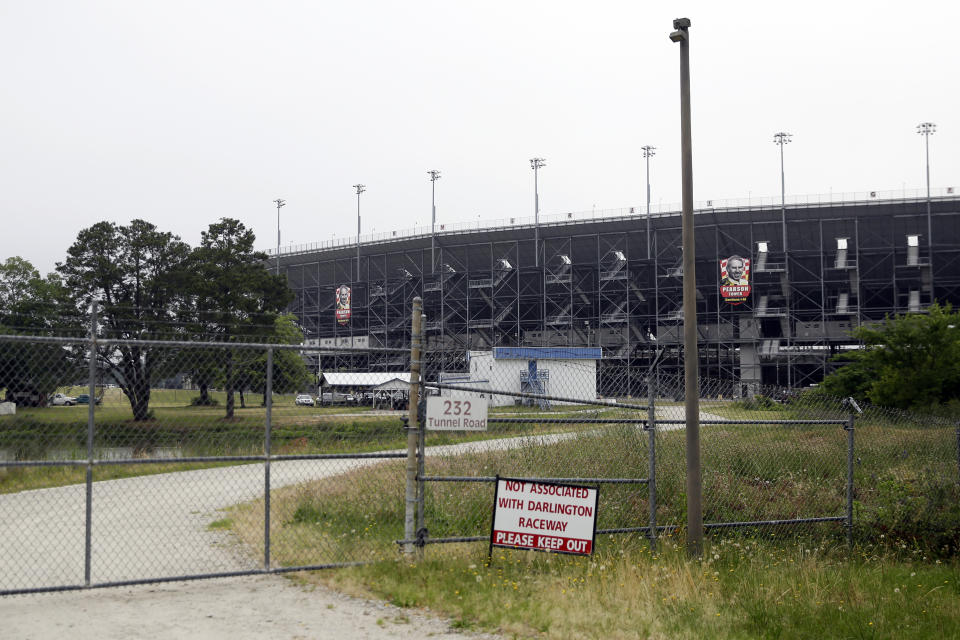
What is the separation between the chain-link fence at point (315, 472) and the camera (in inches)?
346

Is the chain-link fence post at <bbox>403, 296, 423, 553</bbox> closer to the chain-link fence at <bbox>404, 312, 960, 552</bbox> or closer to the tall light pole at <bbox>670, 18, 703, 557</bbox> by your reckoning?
the chain-link fence at <bbox>404, 312, 960, 552</bbox>

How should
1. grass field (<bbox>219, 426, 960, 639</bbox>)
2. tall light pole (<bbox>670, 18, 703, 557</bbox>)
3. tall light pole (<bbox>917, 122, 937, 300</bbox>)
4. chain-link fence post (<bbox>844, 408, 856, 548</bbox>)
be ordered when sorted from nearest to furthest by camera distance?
grass field (<bbox>219, 426, 960, 639</bbox>), tall light pole (<bbox>670, 18, 703, 557</bbox>), chain-link fence post (<bbox>844, 408, 856, 548</bbox>), tall light pole (<bbox>917, 122, 937, 300</bbox>)

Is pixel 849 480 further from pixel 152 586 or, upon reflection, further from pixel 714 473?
pixel 152 586

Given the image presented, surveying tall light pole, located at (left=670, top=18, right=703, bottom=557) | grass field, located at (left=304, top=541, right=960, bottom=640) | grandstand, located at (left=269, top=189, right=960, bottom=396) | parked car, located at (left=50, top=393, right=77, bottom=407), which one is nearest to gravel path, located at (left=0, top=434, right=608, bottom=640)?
grass field, located at (left=304, top=541, right=960, bottom=640)

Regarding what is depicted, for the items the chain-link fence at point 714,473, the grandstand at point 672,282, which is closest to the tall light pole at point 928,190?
the grandstand at point 672,282

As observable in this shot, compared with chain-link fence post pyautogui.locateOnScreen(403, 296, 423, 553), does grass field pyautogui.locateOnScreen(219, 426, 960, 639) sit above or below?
below

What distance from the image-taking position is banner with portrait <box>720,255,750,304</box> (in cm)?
5684

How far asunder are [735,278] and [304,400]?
51.1m

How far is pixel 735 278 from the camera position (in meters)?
57.2

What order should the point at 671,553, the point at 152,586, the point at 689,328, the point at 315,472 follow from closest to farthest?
the point at 152,586 → the point at 671,553 → the point at 689,328 → the point at 315,472

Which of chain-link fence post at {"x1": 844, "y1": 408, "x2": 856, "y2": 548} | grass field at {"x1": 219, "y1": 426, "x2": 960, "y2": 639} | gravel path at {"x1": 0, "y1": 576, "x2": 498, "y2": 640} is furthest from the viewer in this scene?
chain-link fence post at {"x1": 844, "y1": 408, "x2": 856, "y2": 548}

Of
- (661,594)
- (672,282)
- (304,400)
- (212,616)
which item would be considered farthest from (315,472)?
(672,282)

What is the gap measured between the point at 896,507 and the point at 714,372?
2092 inches

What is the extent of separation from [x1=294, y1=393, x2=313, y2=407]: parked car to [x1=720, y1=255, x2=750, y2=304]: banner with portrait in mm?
50428
